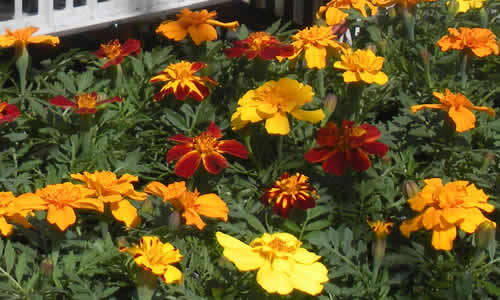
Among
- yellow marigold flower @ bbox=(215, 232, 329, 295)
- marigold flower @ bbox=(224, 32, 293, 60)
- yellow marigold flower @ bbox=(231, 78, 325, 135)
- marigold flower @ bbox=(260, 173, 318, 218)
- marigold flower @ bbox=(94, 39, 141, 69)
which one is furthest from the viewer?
marigold flower @ bbox=(94, 39, 141, 69)

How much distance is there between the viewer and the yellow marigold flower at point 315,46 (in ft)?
9.04

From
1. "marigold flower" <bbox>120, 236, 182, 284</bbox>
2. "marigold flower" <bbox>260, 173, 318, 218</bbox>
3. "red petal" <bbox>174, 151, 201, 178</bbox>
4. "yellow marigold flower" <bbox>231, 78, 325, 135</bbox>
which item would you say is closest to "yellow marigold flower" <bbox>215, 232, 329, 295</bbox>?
"marigold flower" <bbox>120, 236, 182, 284</bbox>

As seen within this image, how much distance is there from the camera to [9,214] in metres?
2.08

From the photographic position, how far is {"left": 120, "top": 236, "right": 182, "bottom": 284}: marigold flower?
1862 millimetres

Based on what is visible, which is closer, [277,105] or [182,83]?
[277,105]

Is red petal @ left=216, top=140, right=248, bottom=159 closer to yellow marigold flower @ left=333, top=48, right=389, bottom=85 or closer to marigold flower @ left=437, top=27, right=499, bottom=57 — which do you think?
yellow marigold flower @ left=333, top=48, right=389, bottom=85

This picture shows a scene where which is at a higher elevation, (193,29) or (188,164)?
(193,29)

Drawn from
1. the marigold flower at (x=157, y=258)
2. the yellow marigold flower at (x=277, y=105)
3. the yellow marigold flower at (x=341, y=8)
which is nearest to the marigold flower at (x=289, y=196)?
the yellow marigold flower at (x=277, y=105)

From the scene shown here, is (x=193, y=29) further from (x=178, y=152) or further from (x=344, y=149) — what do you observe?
(x=344, y=149)

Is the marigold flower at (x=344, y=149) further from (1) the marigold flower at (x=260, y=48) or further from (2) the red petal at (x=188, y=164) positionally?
(1) the marigold flower at (x=260, y=48)

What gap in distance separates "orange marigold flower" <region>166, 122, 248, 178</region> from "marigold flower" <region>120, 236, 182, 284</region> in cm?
42

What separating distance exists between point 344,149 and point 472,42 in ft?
2.26

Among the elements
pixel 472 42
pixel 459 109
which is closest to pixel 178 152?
pixel 459 109

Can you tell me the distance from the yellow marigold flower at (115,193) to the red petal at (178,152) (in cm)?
20
